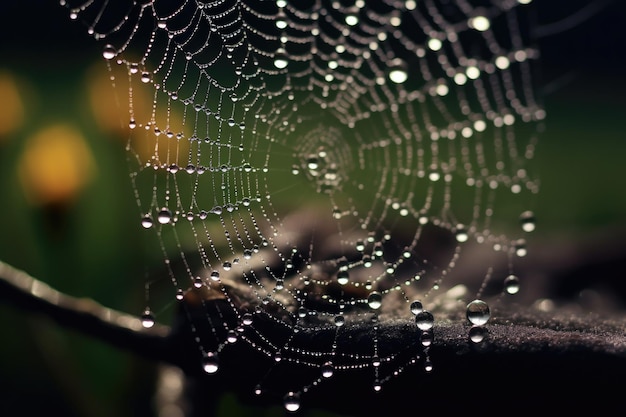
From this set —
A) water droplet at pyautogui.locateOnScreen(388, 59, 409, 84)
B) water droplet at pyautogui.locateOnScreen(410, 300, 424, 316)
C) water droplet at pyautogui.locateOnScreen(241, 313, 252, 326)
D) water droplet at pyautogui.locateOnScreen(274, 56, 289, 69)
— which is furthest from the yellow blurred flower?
water droplet at pyautogui.locateOnScreen(410, 300, 424, 316)

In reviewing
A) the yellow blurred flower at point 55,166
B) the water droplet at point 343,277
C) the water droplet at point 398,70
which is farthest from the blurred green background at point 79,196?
the water droplet at point 343,277

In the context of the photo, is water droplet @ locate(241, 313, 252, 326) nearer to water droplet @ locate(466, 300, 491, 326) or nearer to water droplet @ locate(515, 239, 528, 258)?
water droplet @ locate(466, 300, 491, 326)

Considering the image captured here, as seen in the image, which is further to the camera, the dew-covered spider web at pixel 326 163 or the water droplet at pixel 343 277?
the water droplet at pixel 343 277

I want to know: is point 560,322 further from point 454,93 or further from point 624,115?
point 624,115

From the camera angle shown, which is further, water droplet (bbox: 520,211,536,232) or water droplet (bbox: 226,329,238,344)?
water droplet (bbox: 520,211,536,232)

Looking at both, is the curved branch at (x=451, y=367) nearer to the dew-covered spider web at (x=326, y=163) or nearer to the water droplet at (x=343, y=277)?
the dew-covered spider web at (x=326, y=163)

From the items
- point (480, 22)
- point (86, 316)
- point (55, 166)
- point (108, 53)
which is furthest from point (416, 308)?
point (55, 166)

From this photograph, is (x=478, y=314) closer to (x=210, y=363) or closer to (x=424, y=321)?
(x=424, y=321)
